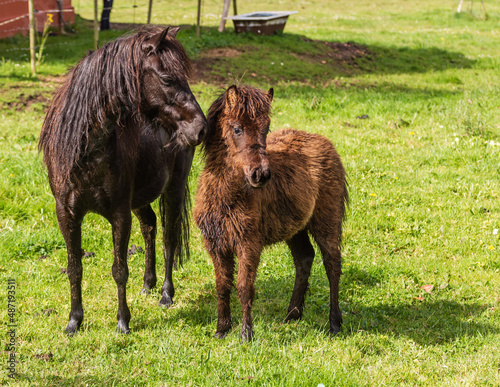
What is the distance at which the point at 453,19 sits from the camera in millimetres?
25094

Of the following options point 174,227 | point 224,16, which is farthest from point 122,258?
point 224,16

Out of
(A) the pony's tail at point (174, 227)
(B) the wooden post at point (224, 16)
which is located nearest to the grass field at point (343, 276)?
(A) the pony's tail at point (174, 227)

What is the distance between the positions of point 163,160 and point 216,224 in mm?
1139

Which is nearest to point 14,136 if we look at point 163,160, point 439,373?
point 163,160

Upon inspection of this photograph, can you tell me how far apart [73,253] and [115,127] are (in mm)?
1148

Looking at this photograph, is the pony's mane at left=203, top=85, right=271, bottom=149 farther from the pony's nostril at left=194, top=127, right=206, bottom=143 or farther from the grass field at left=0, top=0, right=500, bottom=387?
the pony's nostril at left=194, top=127, right=206, bottom=143

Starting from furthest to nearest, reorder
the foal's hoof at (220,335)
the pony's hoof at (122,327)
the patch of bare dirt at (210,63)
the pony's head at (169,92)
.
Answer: the patch of bare dirt at (210,63) → the pony's hoof at (122,327) → the foal's hoof at (220,335) → the pony's head at (169,92)

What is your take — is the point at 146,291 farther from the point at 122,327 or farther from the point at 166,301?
the point at 122,327

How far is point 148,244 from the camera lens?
216 inches

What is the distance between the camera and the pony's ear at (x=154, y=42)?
Result: 380cm

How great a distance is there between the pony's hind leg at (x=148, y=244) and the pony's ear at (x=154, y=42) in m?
2.05

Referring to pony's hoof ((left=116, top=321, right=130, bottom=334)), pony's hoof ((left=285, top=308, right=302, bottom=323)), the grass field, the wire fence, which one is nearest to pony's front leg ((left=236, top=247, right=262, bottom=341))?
the grass field

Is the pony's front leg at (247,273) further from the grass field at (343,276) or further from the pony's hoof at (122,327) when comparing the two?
the pony's hoof at (122,327)

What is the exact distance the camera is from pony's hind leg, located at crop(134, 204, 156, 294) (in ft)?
17.9
